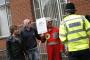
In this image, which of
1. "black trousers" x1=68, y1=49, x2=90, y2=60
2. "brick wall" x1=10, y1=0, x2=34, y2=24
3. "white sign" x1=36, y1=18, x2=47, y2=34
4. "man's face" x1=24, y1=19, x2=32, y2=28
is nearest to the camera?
"black trousers" x1=68, y1=49, x2=90, y2=60

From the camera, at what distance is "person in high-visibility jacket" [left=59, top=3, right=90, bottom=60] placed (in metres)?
9.00

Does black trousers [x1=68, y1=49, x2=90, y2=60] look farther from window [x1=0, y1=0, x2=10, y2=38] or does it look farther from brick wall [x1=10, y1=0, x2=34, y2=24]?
window [x1=0, y1=0, x2=10, y2=38]

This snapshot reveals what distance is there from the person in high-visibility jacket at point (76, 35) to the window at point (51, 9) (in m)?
6.13

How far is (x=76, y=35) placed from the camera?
356 inches

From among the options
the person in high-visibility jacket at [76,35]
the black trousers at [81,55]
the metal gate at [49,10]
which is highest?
the metal gate at [49,10]

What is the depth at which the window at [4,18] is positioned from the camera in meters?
19.2

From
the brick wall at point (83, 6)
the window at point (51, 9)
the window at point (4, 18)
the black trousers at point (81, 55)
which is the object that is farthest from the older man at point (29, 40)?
the window at point (4, 18)

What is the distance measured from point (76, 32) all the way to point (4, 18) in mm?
10988

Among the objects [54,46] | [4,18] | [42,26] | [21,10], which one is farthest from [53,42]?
[4,18]

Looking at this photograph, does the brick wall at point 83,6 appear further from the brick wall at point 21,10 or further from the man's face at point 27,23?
the brick wall at point 21,10

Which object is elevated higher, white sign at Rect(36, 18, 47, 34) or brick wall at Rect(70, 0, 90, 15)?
brick wall at Rect(70, 0, 90, 15)

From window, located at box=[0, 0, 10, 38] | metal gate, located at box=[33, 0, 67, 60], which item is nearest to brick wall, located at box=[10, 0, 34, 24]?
metal gate, located at box=[33, 0, 67, 60]

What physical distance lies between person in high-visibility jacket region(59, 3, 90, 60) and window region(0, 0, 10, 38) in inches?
403

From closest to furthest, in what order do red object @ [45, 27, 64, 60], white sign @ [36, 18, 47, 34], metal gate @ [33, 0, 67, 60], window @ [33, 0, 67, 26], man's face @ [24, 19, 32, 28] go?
red object @ [45, 27, 64, 60] → white sign @ [36, 18, 47, 34] → man's face @ [24, 19, 32, 28] → metal gate @ [33, 0, 67, 60] → window @ [33, 0, 67, 26]
